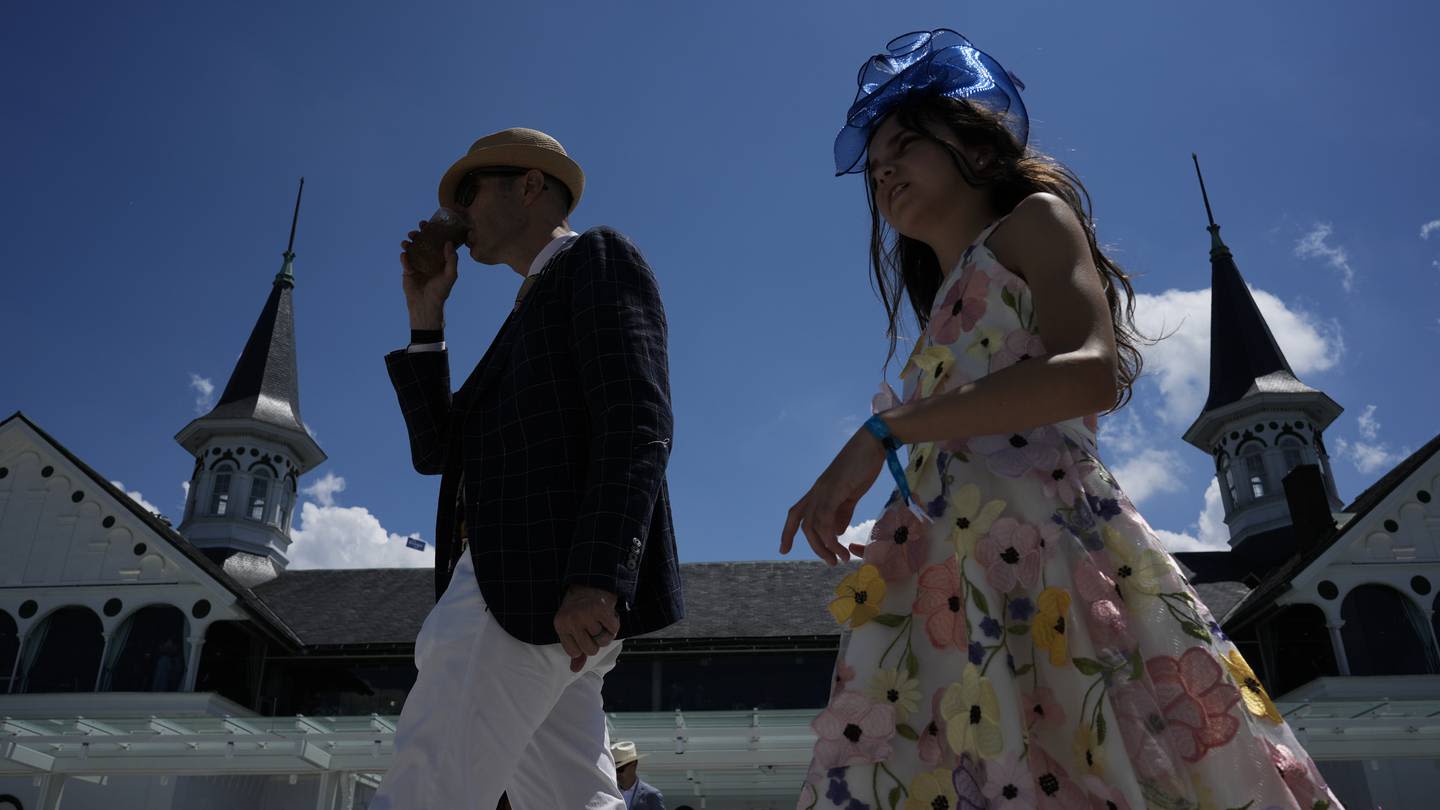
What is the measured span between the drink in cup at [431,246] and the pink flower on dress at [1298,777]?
2256 mm

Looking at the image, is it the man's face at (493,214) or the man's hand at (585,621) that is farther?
the man's face at (493,214)

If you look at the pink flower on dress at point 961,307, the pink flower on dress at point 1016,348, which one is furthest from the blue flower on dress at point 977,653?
the pink flower on dress at point 961,307

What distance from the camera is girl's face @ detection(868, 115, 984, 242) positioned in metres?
2.18

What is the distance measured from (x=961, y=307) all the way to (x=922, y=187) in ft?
1.01

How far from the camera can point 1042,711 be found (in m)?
1.60

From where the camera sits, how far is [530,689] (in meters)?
2.34

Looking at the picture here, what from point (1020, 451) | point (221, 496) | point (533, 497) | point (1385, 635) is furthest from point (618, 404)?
point (221, 496)

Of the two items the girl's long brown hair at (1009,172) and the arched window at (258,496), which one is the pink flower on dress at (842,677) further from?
the arched window at (258,496)

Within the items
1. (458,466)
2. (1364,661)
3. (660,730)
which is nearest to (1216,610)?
(1364,661)

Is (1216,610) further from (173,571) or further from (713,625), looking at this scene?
(173,571)

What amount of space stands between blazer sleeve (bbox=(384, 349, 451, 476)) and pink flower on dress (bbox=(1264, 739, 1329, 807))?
1993 mm

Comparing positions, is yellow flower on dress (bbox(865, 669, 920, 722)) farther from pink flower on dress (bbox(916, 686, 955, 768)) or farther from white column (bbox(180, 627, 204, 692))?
white column (bbox(180, 627, 204, 692))

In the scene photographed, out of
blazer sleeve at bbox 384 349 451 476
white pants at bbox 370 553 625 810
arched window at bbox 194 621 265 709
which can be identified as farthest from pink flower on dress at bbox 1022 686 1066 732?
arched window at bbox 194 621 265 709

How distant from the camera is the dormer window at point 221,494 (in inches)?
1184
